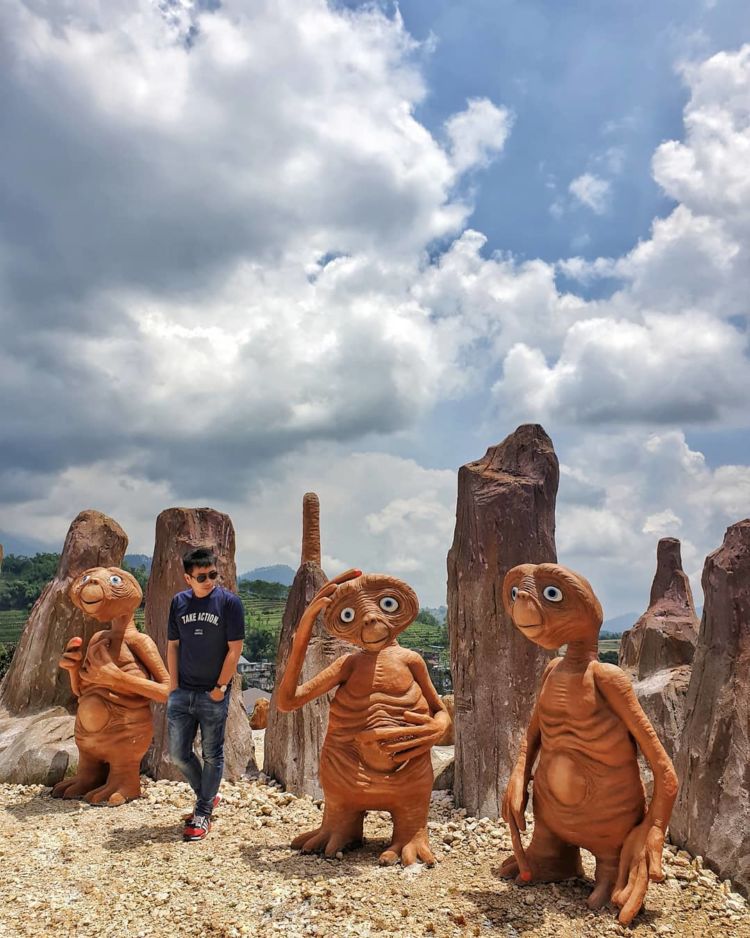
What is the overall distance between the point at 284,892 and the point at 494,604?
2.68 meters

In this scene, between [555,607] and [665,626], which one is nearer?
[555,607]

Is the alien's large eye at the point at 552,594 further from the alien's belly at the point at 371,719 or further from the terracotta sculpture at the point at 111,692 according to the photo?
the terracotta sculpture at the point at 111,692

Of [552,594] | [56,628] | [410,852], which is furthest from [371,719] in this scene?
[56,628]

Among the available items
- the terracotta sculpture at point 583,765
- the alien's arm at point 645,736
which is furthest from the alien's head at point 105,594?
the alien's arm at point 645,736

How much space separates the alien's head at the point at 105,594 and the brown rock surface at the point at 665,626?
18.7 ft

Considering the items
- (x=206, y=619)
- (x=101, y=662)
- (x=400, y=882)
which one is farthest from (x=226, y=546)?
(x=400, y=882)

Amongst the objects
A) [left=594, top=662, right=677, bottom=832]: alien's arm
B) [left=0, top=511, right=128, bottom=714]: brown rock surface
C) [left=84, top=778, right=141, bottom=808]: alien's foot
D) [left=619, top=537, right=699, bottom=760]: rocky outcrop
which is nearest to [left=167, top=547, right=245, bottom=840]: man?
[left=84, top=778, right=141, bottom=808]: alien's foot

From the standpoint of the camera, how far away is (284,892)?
147 inches

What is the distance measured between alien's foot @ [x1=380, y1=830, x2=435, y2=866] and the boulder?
3677 mm

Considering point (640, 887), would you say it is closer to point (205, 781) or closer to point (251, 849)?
point (251, 849)

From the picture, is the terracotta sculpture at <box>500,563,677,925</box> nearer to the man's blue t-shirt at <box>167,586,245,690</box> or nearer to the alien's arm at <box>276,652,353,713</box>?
the alien's arm at <box>276,652,353,713</box>

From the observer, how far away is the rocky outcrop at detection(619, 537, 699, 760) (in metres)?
6.43

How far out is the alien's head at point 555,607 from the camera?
3793 mm

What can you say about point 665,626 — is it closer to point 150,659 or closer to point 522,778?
point 522,778
